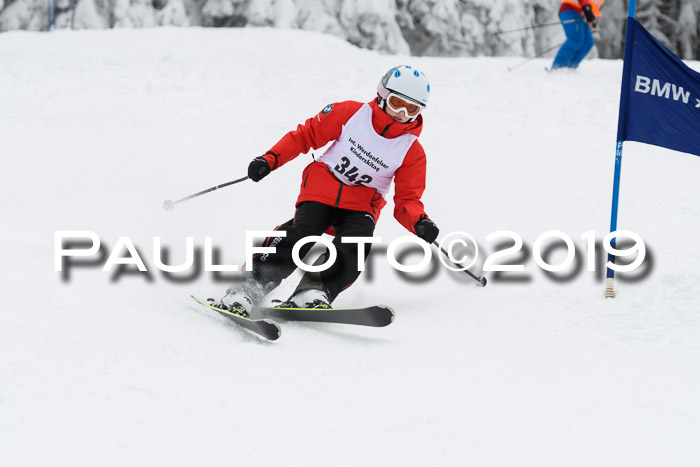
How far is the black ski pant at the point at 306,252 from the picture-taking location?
4.00 m

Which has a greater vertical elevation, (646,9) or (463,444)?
(646,9)

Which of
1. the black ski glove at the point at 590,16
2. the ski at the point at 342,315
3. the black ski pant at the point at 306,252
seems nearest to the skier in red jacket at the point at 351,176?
the black ski pant at the point at 306,252

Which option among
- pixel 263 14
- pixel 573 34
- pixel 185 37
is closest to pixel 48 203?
pixel 185 37

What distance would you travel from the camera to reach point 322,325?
3.81 meters

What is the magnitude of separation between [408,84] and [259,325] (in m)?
1.54

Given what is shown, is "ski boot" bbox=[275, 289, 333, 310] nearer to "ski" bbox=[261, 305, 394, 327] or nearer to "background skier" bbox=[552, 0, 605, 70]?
"ski" bbox=[261, 305, 394, 327]

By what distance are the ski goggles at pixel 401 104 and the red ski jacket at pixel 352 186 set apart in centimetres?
10

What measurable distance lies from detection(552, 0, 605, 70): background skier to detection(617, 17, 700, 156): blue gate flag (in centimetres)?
669

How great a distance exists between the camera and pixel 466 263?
17.2 feet

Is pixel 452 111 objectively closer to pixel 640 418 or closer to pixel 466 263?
pixel 466 263

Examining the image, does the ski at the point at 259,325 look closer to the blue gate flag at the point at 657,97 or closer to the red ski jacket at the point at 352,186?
the red ski jacket at the point at 352,186

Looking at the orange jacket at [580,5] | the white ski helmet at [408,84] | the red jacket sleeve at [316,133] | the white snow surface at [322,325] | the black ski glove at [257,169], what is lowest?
the white snow surface at [322,325]

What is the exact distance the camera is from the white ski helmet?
4.01 metres

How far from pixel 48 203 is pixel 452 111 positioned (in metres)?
4.85
